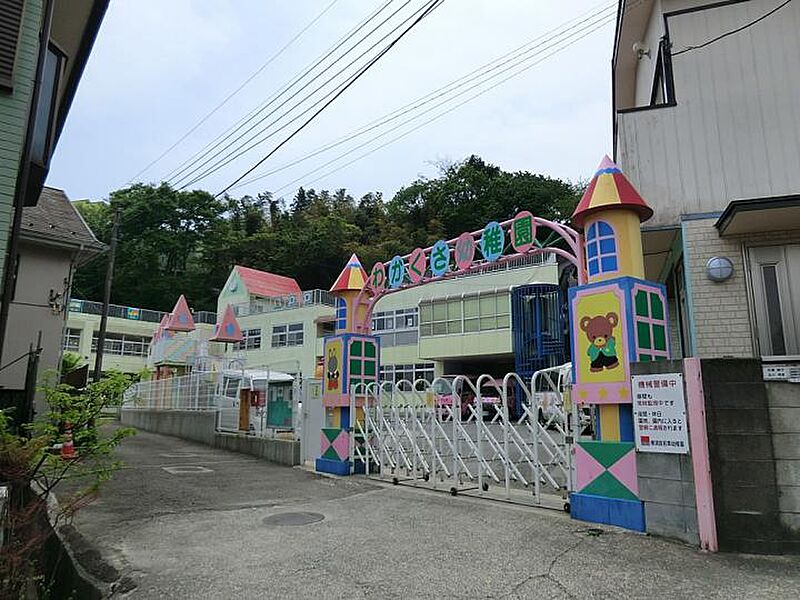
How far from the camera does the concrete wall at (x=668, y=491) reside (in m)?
5.36

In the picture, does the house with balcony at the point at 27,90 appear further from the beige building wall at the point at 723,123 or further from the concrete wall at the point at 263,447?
the beige building wall at the point at 723,123

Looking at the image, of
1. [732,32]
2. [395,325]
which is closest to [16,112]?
[732,32]

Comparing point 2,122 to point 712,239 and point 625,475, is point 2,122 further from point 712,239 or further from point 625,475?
point 712,239

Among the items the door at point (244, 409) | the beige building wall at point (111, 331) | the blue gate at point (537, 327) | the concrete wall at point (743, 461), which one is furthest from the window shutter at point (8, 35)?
the beige building wall at point (111, 331)

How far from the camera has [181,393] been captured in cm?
2019

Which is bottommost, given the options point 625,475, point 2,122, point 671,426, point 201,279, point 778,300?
point 625,475

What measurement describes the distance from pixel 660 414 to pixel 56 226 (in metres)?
14.8

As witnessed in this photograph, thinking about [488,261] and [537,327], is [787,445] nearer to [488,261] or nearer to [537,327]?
[488,261]

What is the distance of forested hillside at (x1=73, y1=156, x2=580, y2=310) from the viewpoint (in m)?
45.6

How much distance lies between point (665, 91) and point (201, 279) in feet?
160

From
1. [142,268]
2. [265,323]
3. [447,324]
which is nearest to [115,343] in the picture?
[142,268]

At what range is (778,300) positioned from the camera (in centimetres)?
671

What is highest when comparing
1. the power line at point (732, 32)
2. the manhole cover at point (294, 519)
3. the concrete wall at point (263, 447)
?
the power line at point (732, 32)

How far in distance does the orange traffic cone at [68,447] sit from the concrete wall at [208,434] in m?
6.87
